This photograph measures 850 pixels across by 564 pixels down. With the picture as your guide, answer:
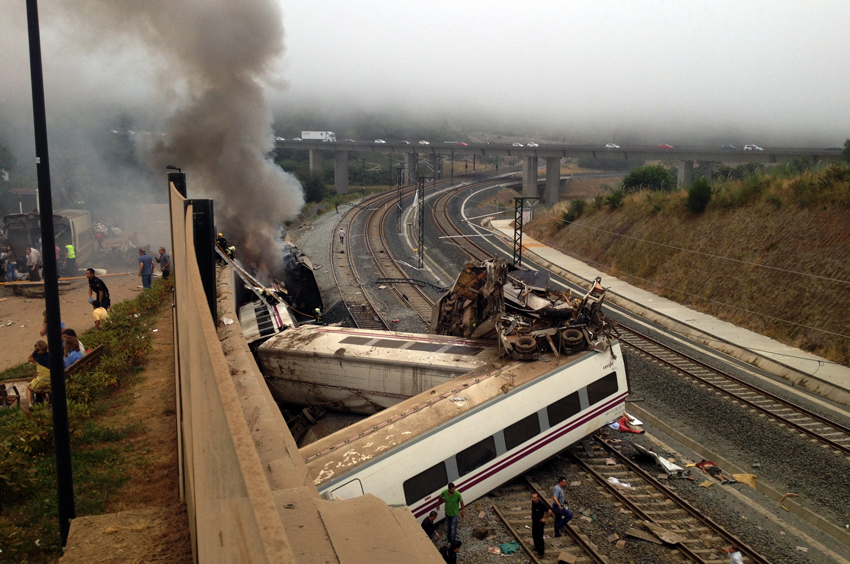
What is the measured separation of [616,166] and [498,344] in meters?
113

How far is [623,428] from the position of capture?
15016mm

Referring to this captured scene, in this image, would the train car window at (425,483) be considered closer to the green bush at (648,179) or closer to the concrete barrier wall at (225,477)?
the concrete barrier wall at (225,477)

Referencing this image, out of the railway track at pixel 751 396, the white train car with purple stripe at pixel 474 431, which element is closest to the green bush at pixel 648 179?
the railway track at pixel 751 396

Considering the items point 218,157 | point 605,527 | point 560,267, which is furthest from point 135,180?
point 605,527

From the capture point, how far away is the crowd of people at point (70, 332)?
1184cm

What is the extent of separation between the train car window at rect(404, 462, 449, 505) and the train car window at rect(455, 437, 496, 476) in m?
0.36

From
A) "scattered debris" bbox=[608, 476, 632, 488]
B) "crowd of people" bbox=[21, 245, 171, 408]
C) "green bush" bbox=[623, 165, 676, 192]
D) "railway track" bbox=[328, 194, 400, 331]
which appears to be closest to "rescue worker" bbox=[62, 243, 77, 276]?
"crowd of people" bbox=[21, 245, 171, 408]

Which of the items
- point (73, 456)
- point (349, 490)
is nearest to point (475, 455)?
point (349, 490)

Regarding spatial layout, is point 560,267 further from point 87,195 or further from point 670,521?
point 87,195

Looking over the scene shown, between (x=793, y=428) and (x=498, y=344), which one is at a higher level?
(x=498, y=344)

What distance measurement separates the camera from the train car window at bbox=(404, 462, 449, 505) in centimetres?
1007

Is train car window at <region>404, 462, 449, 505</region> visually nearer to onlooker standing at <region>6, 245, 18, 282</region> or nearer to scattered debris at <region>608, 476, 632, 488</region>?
scattered debris at <region>608, 476, 632, 488</region>

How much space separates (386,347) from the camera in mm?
14133

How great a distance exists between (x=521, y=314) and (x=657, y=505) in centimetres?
525
